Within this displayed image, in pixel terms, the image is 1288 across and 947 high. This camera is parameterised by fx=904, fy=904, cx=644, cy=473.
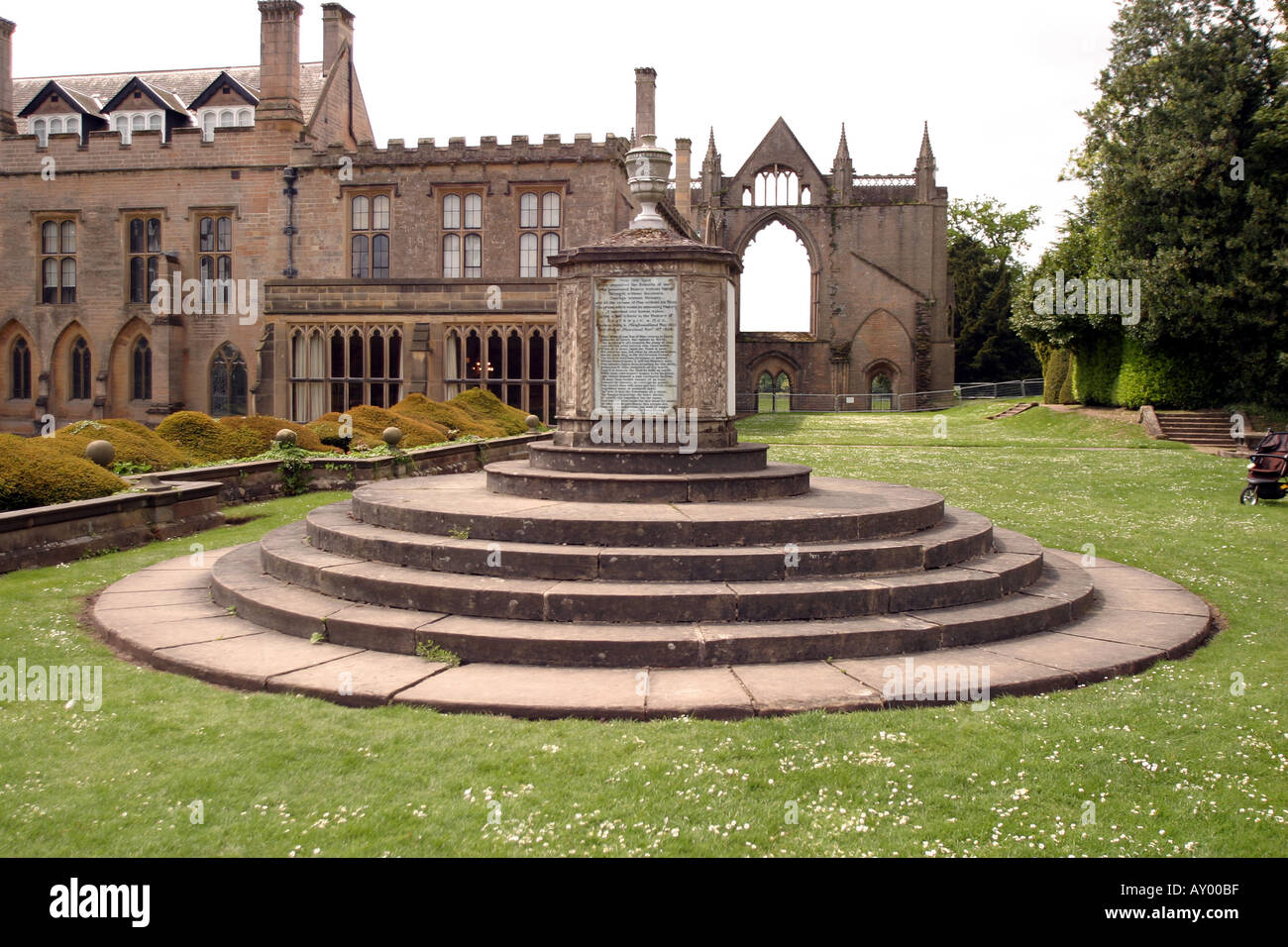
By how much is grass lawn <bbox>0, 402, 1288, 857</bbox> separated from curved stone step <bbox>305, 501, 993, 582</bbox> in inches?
82.3

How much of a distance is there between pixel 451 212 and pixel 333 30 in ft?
34.9

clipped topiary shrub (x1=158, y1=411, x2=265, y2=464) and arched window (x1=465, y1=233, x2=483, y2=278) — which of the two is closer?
clipped topiary shrub (x1=158, y1=411, x2=265, y2=464)

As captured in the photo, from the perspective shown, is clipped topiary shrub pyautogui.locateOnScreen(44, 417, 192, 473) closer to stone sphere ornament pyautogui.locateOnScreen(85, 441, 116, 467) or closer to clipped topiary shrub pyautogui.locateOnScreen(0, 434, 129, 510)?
stone sphere ornament pyautogui.locateOnScreen(85, 441, 116, 467)

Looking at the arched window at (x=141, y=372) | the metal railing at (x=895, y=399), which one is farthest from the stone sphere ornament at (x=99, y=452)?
the metal railing at (x=895, y=399)

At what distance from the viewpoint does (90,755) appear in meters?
4.57

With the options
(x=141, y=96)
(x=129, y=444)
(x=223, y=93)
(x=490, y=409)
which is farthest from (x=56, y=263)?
(x=129, y=444)

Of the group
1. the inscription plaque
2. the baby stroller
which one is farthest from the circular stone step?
the baby stroller

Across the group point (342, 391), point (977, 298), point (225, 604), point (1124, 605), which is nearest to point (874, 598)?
point (1124, 605)

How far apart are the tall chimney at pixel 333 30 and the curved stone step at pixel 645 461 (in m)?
32.4

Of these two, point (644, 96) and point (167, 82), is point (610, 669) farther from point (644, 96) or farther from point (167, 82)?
point (167, 82)

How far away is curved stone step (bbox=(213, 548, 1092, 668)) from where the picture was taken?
20.1ft

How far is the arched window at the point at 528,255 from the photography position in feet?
104
